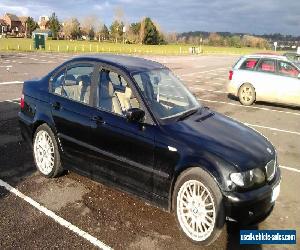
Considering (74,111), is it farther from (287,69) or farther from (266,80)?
(287,69)

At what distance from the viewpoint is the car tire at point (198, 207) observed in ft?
13.1

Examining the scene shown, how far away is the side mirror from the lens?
447 centimetres

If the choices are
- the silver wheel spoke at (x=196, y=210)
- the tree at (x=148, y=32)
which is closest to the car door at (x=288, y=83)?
the silver wheel spoke at (x=196, y=210)

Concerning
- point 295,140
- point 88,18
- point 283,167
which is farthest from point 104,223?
point 88,18

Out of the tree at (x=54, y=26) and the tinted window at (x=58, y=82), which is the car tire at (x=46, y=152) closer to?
the tinted window at (x=58, y=82)

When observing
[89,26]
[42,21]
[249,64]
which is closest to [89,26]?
[89,26]

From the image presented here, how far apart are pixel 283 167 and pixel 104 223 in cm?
374

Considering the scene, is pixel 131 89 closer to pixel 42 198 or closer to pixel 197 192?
pixel 197 192

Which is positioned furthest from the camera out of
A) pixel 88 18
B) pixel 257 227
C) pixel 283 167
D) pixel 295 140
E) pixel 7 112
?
pixel 88 18

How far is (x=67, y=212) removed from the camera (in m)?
4.79

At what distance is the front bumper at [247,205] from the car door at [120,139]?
3.26 ft

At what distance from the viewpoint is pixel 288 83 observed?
12.3 m

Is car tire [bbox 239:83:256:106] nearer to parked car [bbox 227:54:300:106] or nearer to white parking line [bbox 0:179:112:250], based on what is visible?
parked car [bbox 227:54:300:106]

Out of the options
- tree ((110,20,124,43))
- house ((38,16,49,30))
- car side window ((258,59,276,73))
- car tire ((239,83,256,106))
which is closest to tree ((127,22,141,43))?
tree ((110,20,124,43))
